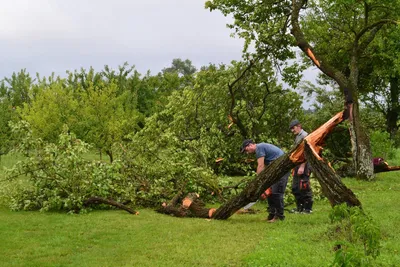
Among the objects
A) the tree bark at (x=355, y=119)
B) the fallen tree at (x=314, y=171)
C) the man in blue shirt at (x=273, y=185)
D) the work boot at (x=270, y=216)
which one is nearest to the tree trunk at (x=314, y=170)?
the fallen tree at (x=314, y=171)

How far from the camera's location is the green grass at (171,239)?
621 cm

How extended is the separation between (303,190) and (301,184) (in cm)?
20

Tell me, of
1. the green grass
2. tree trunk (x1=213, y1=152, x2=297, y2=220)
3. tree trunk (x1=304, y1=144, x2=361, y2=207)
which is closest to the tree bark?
the green grass

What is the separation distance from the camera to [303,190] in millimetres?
9602

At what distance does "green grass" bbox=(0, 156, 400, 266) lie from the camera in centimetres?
621

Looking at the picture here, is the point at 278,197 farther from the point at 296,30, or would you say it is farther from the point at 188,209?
the point at 296,30

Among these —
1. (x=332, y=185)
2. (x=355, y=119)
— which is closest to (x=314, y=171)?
(x=332, y=185)

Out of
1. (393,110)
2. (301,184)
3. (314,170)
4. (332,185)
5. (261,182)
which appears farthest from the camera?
(393,110)

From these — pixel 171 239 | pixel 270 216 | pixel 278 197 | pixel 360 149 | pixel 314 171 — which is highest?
pixel 360 149

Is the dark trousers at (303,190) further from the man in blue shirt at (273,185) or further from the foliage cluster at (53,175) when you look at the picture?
the foliage cluster at (53,175)

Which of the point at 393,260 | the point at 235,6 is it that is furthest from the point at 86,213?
the point at 235,6

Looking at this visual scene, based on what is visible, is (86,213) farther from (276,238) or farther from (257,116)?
(257,116)

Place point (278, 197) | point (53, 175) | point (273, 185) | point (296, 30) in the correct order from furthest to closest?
point (296, 30), point (53, 175), point (273, 185), point (278, 197)

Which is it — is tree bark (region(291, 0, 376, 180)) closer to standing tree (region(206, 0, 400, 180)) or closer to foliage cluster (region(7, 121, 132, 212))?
standing tree (region(206, 0, 400, 180))
